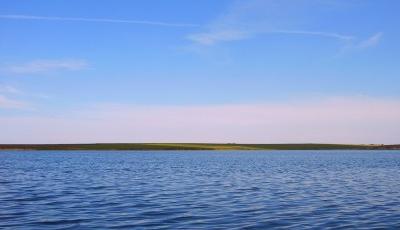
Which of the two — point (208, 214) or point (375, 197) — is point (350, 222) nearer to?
point (208, 214)

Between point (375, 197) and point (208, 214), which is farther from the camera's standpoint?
point (375, 197)

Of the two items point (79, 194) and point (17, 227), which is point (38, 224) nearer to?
point (17, 227)

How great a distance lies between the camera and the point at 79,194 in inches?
1489

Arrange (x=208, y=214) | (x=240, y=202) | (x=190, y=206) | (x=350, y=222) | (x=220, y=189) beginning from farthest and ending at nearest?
1. (x=220, y=189)
2. (x=240, y=202)
3. (x=190, y=206)
4. (x=208, y=214)
5. (x=350, y=222)

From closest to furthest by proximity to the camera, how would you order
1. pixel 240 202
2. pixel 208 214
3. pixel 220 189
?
pixel 208 214 → pixel 240 202 → pixel 220 189

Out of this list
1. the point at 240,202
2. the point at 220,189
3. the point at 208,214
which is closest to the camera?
the point at 208,214

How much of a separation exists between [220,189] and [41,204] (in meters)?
15.0

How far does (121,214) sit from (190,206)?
15.5 ft

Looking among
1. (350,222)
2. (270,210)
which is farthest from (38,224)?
(350,222)

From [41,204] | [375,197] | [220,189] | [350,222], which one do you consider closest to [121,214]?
[41,204]

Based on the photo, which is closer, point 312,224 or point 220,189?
point 312,224

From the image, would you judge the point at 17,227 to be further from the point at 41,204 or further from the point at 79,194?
the point at 79,194

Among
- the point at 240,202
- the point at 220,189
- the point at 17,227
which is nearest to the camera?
the point at 17,227

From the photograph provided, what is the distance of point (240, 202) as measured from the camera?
3275cm
